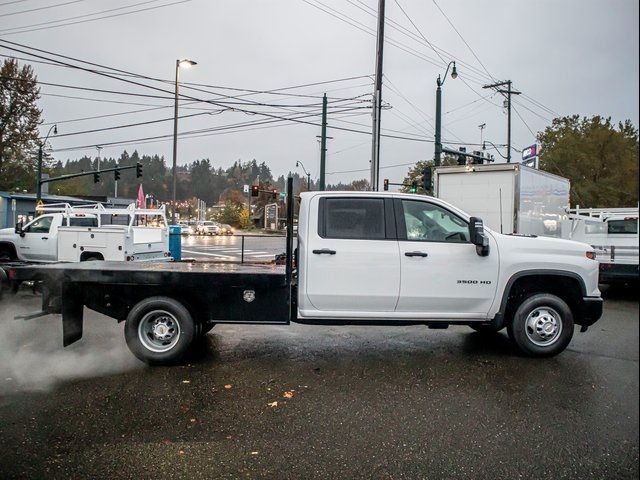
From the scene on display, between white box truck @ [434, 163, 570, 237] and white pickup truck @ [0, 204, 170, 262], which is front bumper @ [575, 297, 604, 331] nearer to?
white box truck @ [434, 163, 570, 237]

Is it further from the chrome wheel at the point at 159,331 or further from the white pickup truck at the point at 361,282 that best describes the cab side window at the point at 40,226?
the chrome wheel at the point at 159,331

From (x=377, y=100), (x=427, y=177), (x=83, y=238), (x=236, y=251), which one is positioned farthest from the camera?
(x=236, y=251)

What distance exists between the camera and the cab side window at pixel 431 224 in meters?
5.65

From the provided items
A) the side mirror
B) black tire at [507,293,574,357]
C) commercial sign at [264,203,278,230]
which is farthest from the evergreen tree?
black tire at [507,293,574,357]

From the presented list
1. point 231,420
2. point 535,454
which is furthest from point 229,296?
point 535,454

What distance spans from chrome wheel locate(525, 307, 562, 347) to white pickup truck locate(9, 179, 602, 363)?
1 centimetres

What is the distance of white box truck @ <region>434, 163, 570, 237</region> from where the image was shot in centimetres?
1246

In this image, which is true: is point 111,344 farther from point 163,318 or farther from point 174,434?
point 174,434

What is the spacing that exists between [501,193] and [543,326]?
729 cm

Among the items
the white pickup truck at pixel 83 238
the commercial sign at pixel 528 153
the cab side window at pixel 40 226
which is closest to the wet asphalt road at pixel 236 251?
the white pickup truck at pixel 83 238

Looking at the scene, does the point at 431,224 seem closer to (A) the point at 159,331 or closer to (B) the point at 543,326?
(B) the point at 543,326

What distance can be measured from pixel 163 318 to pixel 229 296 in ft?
2.82

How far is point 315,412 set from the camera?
4.14m

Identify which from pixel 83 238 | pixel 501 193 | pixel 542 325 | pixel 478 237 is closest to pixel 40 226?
pixel 83 238
